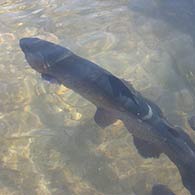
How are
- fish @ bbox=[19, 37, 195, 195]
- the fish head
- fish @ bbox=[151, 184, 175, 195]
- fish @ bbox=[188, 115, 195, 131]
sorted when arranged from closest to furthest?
fish @ bbox=[19, 37, 195, 195]
the fish head
fish @ bbox=[151, 184, 175, 195]
fish @ bbox=[188, 115, 195, 131]

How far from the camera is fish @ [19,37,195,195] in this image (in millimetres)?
4613

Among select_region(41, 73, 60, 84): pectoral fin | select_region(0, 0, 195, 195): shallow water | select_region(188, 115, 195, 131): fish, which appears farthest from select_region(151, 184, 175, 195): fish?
select_region(41, 73, 60, 84): pectoral fin

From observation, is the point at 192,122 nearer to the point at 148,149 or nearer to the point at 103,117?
the point at 148,149

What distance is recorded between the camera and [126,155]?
20.7 feet

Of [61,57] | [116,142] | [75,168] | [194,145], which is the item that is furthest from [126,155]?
[61,57]

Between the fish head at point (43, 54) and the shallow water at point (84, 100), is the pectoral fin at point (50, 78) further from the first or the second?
the shallow water at point (84, 100)

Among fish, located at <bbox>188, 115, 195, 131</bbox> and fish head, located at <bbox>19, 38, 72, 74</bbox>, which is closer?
fish head, located at <bbox>19, 38, 72, 74</bbox>

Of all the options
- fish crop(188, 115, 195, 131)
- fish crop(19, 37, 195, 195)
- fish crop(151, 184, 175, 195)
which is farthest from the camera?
fish crop(188, 115, 195, 131)

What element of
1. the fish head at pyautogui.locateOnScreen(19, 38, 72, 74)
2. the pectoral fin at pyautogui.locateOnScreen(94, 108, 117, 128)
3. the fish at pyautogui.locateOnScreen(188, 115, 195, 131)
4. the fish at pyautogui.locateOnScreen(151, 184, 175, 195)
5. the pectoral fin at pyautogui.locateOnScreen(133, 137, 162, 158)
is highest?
the fish head at pyautogui.locateOnScreen(19, 38, 72, 74)

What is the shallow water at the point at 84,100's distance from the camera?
19.7 ft

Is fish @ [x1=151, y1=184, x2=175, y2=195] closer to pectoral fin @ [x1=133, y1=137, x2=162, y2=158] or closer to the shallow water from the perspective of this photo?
the shallow water

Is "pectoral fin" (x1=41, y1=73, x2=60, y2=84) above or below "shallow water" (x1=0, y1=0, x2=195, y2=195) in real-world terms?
above

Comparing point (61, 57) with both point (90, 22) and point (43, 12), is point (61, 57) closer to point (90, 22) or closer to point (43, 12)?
point (90, 22)

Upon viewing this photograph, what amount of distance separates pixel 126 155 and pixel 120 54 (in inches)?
104
